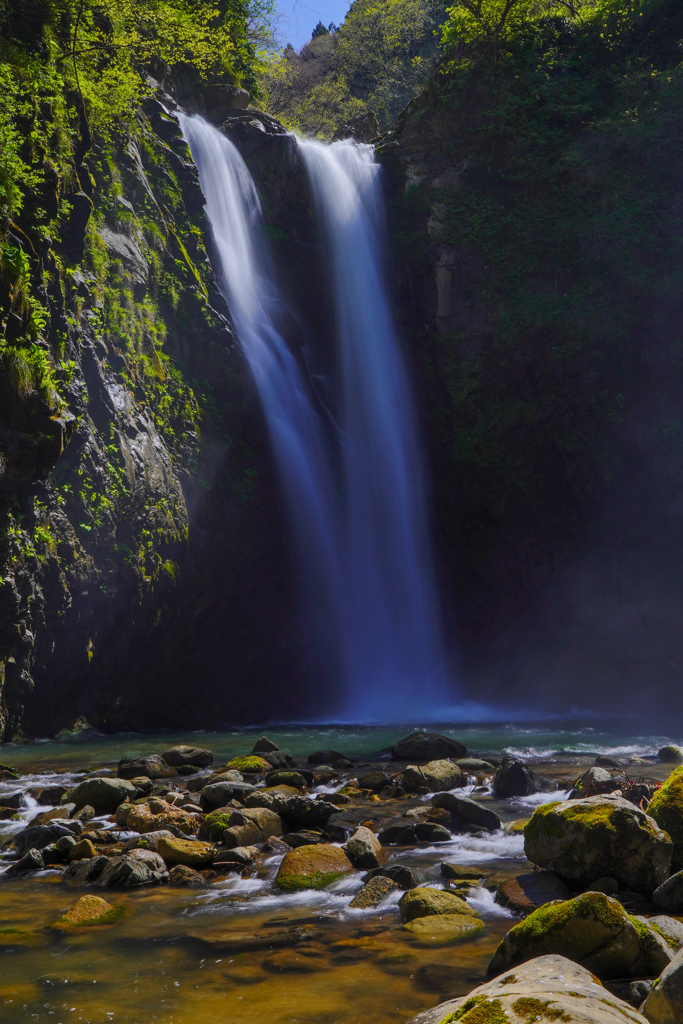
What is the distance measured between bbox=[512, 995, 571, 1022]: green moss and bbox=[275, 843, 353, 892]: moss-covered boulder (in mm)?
3604

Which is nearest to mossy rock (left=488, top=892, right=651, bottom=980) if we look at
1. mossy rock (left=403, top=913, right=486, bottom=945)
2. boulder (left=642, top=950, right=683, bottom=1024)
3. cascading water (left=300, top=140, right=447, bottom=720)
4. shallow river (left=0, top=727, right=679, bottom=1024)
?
shallow river (left=0, top=727, right=679, bottom=1024)

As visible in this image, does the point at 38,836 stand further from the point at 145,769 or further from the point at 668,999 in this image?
the point at 668,999

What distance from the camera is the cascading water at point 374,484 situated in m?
20.2

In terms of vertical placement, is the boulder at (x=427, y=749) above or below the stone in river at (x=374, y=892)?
above

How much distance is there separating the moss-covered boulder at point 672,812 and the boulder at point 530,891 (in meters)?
0.92

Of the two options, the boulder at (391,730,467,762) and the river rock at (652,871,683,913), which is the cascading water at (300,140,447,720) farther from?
the river rock at (652,871,683,913)

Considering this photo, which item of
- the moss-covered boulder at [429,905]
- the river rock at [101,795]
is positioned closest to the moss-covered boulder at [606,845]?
the moss-covered boulder at [429,905]

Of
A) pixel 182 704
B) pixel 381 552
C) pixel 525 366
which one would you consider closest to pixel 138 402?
pixel 182 704

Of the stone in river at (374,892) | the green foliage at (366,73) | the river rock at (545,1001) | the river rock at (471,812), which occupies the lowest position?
the stone in river at (374,892)

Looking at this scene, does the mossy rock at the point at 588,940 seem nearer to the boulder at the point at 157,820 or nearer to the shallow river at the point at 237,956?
the shallow river at the point at 237,956

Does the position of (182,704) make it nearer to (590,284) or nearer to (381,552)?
(381,552)

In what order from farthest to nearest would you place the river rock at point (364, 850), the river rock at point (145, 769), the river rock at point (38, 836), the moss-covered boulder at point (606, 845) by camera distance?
the river rock at point (145, 769) → the river rock at point (38, 836) → the river rock at point (364, 850) → the moss-covered boulder at point (606, 845)

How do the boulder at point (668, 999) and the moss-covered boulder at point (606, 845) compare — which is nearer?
the boulder at point (668, 999)

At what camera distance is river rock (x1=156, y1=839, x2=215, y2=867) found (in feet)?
21.6
